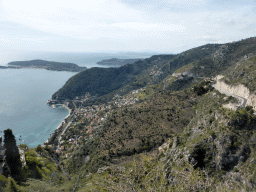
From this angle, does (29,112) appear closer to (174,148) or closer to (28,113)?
(28,113)

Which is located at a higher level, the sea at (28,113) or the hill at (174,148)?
the hill at (174,148)

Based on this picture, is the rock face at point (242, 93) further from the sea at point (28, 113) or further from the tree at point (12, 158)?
the sea at point (28, 113)

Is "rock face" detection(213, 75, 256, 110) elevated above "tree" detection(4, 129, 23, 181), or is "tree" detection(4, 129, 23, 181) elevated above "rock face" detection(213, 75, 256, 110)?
"rock face" detection(213, 75, 256, 110)

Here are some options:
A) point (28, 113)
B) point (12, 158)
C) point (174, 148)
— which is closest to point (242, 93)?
point (174, 148)

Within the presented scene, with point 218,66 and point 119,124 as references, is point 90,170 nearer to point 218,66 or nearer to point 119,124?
point 119,124

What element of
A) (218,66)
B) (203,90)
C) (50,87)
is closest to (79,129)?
(203,90)

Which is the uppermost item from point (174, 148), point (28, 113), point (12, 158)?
point (12, 158)

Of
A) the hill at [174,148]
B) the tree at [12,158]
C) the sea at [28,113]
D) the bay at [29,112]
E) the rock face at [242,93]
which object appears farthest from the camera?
the bay at [29,112]

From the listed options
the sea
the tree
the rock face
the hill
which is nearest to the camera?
the hill

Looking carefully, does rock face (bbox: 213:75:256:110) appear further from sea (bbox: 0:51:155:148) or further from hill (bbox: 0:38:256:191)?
sea (bbox: 0:51:155:148)

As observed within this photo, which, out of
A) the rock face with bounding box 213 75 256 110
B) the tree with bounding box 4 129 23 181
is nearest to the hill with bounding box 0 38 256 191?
the rock face with bounding box 213 75 256 110

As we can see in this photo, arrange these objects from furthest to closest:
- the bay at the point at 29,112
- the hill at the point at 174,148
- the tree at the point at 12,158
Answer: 1. the bay at the point at 29,112
2. the tree at the point at 12,158
3. the hill at the point at 174,148

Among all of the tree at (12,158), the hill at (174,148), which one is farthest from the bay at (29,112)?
the tree at (12,158)
